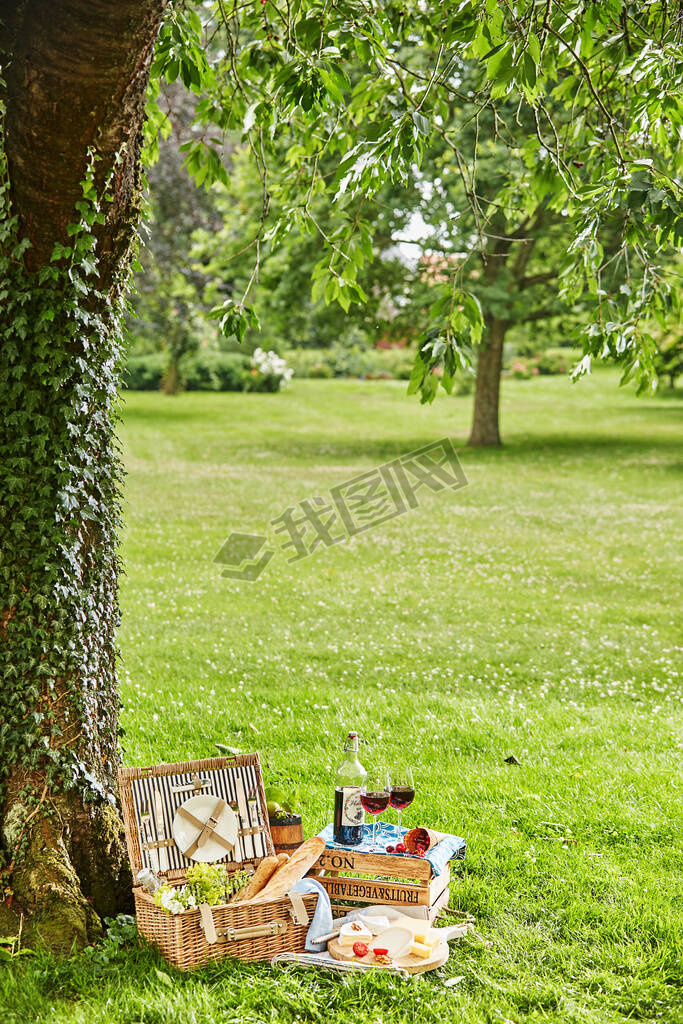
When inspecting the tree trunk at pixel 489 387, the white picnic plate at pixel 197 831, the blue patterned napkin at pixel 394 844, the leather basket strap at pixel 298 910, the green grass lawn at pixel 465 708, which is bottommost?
the green grass lawn at pixel 465 708

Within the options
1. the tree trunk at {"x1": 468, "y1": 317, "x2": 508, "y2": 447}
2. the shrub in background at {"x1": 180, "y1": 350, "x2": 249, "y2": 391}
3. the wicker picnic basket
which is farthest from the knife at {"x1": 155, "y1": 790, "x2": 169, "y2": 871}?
the shrub in background at {"x1": 180, "y1": 350, "x2": 249, "y2": 391}

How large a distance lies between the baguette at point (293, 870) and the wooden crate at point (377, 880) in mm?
78

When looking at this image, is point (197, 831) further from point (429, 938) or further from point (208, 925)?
point (429, 938)

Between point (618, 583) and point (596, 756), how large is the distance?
5.21 meters

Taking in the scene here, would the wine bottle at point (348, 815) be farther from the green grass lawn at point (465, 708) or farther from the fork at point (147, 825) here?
the fork at point (147, 825)

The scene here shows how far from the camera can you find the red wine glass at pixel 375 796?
375 centimetres

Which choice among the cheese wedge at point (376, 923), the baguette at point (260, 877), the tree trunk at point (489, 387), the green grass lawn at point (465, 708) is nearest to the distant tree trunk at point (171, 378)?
the tree trunk at point (489, 387)

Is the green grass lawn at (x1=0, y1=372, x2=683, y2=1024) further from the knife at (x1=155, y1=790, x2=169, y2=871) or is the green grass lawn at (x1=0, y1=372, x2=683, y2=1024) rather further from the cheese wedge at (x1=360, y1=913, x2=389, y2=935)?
the knife at (x1=155, y1=790, x2=169, y2=871)

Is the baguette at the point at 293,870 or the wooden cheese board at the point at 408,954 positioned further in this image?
the baguette at the point at 293,870

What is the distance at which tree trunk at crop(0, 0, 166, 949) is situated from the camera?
320 cm

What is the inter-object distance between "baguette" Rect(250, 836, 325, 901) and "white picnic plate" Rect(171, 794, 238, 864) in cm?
24

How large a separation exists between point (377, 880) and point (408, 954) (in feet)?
1.02

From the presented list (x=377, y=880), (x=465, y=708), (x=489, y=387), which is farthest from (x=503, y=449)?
(x=377, y=880)

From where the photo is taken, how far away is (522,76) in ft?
9.25
